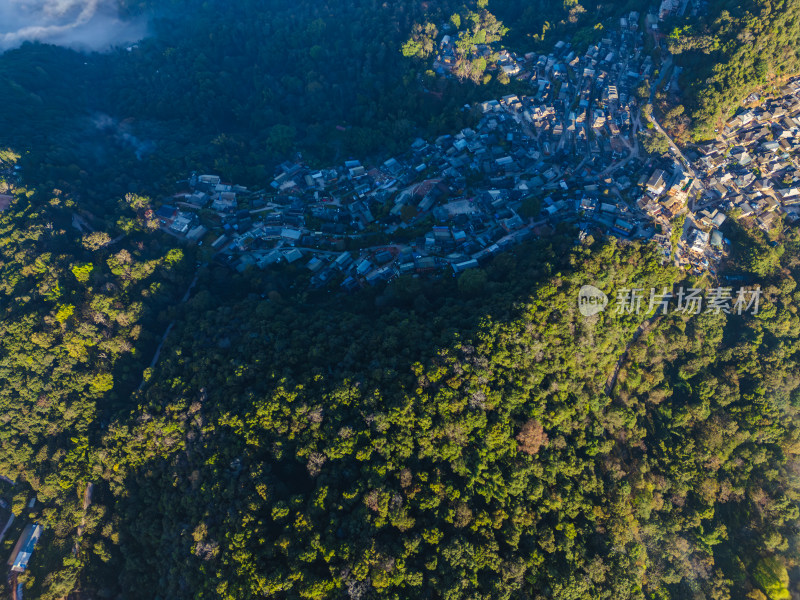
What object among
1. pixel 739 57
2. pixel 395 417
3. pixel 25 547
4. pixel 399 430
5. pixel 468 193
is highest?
pixel 739 57

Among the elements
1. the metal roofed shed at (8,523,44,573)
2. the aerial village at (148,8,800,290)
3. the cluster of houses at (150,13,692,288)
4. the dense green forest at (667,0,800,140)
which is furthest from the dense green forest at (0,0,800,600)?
the cluster of houses at (150,13,692,288)

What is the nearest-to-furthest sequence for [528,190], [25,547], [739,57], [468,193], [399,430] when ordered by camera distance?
Answer: [399,430]
[25,547]
[739,57]
[528,190]
[468,193]

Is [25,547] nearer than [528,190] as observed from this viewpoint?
Yes

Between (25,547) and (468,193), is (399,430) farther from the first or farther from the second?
(25,547)

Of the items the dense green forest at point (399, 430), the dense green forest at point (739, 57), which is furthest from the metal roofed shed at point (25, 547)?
the dense green forest at point (739, 57)

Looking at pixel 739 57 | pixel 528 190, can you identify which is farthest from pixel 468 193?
pixel 739 57

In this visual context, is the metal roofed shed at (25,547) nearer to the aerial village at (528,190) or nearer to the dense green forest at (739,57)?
the aerial village at (528,190)

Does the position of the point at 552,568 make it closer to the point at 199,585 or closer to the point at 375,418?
the point at 375,418

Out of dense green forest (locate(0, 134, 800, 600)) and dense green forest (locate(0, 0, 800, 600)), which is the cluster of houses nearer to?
dense green forest (locate(0, 0, 800, 600))

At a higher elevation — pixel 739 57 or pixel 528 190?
pixel 739 57
